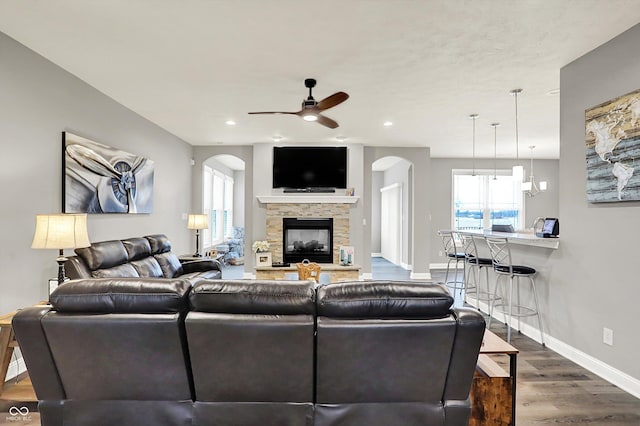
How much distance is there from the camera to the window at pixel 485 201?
8.58 m

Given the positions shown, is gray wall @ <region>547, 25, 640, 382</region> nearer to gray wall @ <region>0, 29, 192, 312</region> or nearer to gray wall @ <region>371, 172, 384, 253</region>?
gray wall @ <region>0, 29, 192, 312</region>

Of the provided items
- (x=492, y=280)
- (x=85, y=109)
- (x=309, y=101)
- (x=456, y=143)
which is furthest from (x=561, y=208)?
(x=85, y=109)

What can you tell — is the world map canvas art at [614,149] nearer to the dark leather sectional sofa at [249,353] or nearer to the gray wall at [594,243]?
the gray wall at [594,243]

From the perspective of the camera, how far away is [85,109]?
3.73 metres

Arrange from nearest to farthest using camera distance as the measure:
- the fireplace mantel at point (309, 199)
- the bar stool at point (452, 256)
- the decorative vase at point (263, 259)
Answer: the bar stool at point (452, 256), the decorative vase at point (263, 259), the fireplace mantel at point (309, 199)

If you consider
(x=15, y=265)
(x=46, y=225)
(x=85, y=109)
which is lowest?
(x=15, y=265)

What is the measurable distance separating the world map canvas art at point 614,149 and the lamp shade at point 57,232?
4.18 m

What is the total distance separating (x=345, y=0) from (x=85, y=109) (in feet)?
10.2

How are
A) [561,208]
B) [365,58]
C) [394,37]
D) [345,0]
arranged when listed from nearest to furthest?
1. [345,0]
2. [394,37]
3. [365,58]
4. [561,208]

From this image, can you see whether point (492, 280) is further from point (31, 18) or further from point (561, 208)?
point (31, 18)

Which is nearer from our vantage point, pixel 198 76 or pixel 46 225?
pixel 46 225

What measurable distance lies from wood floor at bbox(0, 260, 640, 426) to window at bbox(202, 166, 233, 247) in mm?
5964

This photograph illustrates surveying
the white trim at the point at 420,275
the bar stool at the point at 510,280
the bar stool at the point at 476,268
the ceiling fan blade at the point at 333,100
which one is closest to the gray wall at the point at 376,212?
the white trim at the point at 420,275

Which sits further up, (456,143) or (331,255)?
(456,143)
